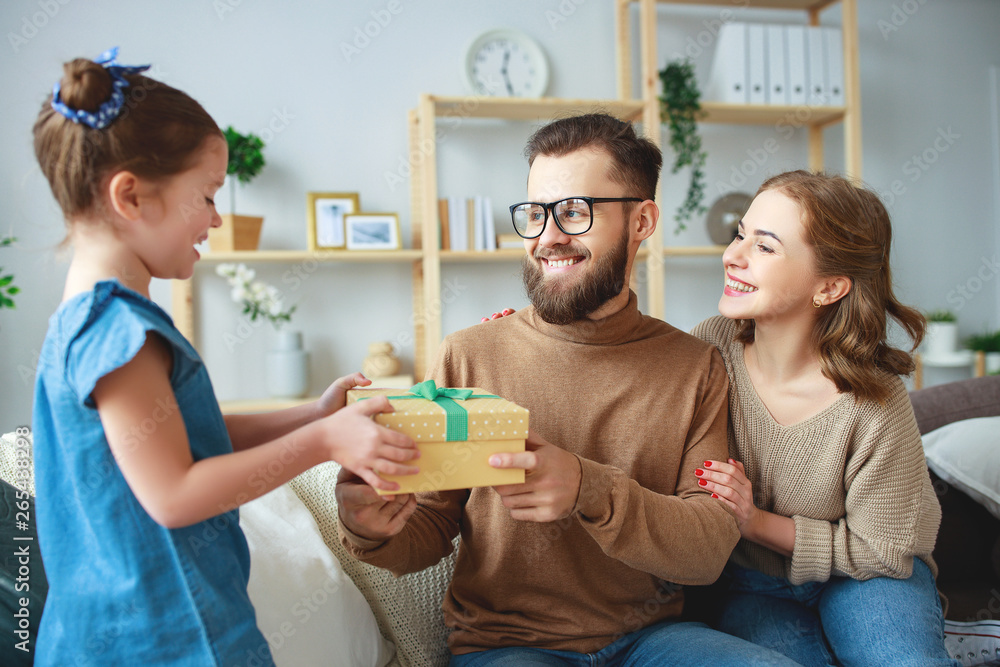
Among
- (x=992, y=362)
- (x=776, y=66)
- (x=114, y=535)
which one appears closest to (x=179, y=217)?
(x=114, y=535)

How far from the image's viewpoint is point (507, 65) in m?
3.46

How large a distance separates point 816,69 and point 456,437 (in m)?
3.32

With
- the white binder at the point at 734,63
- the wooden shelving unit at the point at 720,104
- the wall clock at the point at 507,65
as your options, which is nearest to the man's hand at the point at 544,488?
the wooden shelving unit at the point at 720,104

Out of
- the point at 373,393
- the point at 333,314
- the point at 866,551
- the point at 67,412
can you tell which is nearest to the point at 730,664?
the point at 866,551

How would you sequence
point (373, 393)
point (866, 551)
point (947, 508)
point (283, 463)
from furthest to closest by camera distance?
point (947, 508), point (866, 551), point (373, 393), point (283, 463)

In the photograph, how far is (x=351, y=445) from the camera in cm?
83

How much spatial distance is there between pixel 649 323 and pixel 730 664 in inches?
25.1

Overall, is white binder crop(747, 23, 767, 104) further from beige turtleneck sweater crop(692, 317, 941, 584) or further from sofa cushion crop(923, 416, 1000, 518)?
beige turtleneck sweater crop(692, 317, 941, 584)

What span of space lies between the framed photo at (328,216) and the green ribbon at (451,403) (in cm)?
222

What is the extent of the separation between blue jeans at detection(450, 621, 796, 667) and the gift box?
16.1 inches

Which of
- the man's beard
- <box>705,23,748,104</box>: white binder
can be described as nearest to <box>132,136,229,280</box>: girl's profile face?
the man's beard

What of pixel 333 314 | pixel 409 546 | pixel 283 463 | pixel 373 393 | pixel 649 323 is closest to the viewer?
pixel 283 463

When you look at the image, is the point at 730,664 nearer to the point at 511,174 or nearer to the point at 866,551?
the point at 866,551

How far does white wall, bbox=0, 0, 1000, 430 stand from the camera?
3025mm
